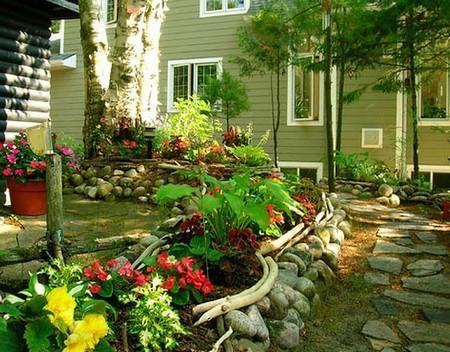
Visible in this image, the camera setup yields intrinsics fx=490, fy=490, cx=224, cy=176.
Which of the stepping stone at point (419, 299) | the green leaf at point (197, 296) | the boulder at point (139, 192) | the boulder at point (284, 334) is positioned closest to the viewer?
the green leaf at point (197, 296)

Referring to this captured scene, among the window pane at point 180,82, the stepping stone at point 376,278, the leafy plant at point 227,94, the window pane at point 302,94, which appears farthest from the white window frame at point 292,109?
the stepping stone at point 376,278

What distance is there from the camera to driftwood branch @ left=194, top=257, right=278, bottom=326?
2283 millimetres

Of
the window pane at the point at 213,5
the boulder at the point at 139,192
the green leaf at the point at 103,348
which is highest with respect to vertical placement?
the window pane at the point at 213,5

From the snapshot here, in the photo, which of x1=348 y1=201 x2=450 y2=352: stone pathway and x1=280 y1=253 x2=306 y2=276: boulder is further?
x1=280 y1=253 x2=306 y2=276: boulder

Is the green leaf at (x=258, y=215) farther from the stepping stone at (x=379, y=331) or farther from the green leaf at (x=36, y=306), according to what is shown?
the green leaf at (x=36, y=306)

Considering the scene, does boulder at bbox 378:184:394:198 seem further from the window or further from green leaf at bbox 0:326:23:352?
the window

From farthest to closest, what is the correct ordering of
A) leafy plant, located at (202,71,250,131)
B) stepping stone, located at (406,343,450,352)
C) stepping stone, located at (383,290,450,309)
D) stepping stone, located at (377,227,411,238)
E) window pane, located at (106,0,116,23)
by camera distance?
window pane, located at (106,0,116,23), leafy plant, located at (202,71,250,131), stepping stone, located at (377,227,411,238), stepping stone, located at (383,290,450,309), stepping stone, located at (406,343,450,352)

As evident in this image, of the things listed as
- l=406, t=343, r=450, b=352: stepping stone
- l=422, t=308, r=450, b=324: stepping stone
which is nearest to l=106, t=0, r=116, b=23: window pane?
l=422, t=308, r=450, b=324: stepping stone

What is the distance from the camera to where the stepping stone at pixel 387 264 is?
13.2 ft

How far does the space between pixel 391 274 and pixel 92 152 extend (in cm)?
475

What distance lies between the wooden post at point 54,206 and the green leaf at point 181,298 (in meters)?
0.68

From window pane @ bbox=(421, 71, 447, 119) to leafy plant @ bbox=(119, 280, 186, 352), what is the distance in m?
9.55

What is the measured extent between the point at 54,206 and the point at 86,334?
1.31 meters

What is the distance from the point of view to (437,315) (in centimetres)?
316
